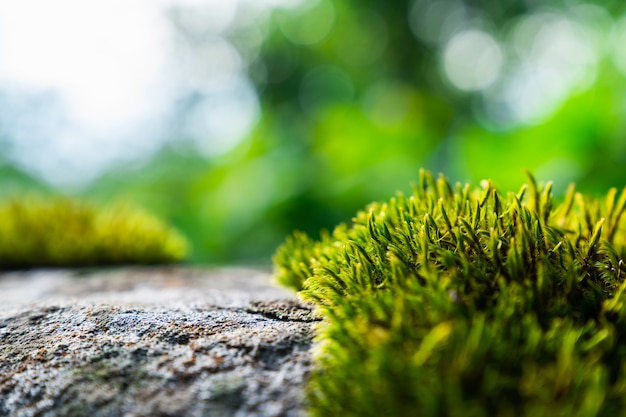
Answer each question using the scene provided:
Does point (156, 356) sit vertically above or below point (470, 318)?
above

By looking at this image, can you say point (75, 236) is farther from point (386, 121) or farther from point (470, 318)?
point (386, 121)

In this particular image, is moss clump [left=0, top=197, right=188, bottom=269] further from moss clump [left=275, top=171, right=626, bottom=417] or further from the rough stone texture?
moss clump [left=275, top=171, right=626, bottom=417]

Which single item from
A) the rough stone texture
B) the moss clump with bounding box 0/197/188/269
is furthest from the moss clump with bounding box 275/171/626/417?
the moss clump with bounding box 0/197/188/269

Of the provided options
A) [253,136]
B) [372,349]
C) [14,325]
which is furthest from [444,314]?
[253,136]

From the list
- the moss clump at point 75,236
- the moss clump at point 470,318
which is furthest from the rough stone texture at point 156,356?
the moss clump at point 75,236

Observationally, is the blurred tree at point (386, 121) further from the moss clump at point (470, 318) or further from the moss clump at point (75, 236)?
the moss clump at point (470, 318)

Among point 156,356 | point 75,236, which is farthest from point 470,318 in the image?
point 75,236
